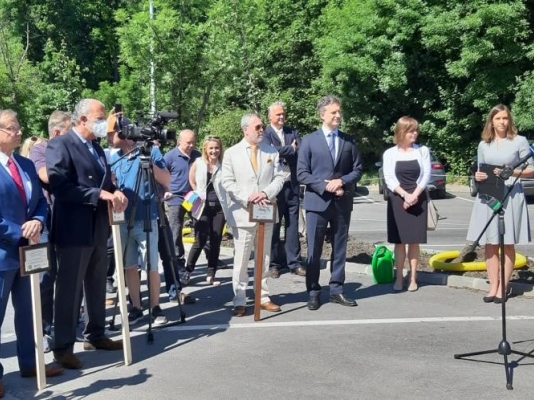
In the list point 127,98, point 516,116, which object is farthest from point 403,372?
point 127,98

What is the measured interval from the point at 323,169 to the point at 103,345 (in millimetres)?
3041

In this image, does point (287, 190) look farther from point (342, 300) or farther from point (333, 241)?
point (342, 300)

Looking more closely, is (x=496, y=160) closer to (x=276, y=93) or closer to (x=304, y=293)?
(x=304, y=293)

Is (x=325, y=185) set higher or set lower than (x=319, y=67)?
lower

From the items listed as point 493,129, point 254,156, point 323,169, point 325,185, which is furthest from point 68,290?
point 493,129

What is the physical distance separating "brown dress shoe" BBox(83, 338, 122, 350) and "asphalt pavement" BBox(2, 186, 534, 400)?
0.25ft

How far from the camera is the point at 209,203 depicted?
1015 cm

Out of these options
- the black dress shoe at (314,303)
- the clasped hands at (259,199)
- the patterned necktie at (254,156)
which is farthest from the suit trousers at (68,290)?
the black dress shoe at (314,303)

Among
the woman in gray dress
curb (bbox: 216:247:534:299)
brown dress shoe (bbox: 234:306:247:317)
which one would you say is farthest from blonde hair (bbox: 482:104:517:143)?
brown dress shoe (bbox: 234:306:247:317)

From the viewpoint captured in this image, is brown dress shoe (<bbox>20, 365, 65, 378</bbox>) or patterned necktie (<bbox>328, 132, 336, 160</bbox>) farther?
patterned necktie (<bbox>328, 132, 336, 160</bbox>)

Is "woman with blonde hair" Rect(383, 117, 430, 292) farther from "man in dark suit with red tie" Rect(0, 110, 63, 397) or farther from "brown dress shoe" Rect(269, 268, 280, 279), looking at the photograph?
"man in dark suit with red tie" Rect(0, 110, 63, 397)

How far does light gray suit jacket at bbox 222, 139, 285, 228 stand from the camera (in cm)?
847

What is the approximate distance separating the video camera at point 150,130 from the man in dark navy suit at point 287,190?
108 inches

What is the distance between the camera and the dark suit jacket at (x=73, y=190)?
21.6ft
